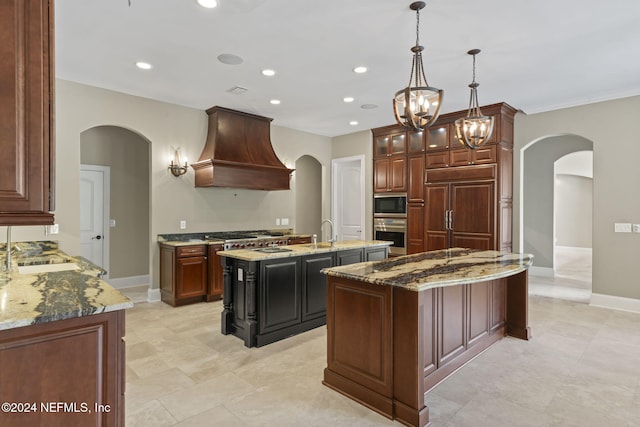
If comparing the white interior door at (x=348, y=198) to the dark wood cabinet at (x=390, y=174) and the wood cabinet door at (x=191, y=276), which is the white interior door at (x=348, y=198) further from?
the wood cabinet door at (x=191, y=276)

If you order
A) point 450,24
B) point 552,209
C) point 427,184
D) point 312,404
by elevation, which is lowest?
point 312,404

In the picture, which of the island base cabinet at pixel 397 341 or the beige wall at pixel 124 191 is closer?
the island base cabinet at pixel 397 341

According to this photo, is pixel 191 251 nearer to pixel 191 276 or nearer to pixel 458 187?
pixel 191 276

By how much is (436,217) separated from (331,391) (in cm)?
417

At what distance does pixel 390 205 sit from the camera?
6820 millimetres

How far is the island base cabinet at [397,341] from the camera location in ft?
7.37

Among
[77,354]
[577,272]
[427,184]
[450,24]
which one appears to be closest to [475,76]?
[450,24]

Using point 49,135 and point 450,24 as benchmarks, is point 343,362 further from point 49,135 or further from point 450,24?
point 450,24

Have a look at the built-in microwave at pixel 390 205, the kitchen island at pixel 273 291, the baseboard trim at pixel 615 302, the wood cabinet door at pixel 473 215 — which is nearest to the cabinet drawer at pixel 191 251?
the kitchen island at pixel 273 291

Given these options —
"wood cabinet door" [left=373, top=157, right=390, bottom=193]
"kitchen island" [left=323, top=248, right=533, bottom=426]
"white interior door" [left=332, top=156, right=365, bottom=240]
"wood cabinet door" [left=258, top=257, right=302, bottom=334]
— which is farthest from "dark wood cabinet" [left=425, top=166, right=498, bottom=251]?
"wood cabinet door" [left=258, top=257, right=302, bottom=334]

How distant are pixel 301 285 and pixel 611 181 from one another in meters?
4.62

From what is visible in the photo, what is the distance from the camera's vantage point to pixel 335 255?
4219 millimetres

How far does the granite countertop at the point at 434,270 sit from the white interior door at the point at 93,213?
4837 millimetres

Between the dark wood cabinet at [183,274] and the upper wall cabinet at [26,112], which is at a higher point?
the upper wall cabinet at [26,112]
